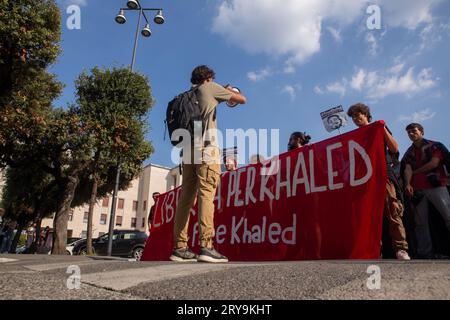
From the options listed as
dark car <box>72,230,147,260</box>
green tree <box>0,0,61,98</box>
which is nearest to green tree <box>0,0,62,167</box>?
green tree <box>0,0,61,98</box>

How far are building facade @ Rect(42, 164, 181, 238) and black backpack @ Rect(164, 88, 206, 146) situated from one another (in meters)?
51.5

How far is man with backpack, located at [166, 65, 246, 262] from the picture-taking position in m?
3.74

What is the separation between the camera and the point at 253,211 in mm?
5539

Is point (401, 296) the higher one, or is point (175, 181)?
point (175, 181)

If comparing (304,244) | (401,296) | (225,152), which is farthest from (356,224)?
(225,152)

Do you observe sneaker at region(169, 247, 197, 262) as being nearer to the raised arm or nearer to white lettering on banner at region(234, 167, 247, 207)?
white lettering on banner at region(234, 167, 247, 207)

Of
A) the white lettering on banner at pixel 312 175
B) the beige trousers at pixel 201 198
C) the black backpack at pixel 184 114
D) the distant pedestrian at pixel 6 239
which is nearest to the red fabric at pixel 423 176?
the white lettering on banner at pixel 312 175

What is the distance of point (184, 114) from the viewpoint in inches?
150


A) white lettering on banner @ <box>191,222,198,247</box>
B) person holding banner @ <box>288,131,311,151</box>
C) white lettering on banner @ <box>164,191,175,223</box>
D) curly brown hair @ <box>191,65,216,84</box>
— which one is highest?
curly brown hair @ <box>191,65,216,84</box>

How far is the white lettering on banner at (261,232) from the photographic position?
480cm

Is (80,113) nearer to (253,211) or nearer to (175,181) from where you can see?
(253,211)

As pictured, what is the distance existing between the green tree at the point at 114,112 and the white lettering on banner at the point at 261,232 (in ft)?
33.0

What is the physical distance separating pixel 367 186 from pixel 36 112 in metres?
11.9

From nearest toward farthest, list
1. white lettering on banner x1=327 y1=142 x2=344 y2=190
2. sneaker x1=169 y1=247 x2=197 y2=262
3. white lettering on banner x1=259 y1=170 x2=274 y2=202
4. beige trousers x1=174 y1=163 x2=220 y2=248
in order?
beige trousers x1=174 y1=163 x2=220 y2=248 < sneaker x1=169 y1=247 x2=197 y2=262 < white lettering on banner x1=327 y1=142 x2=344 y2=190 < white lettering on banner x1=259 y1=170 x2=274 y2=202
